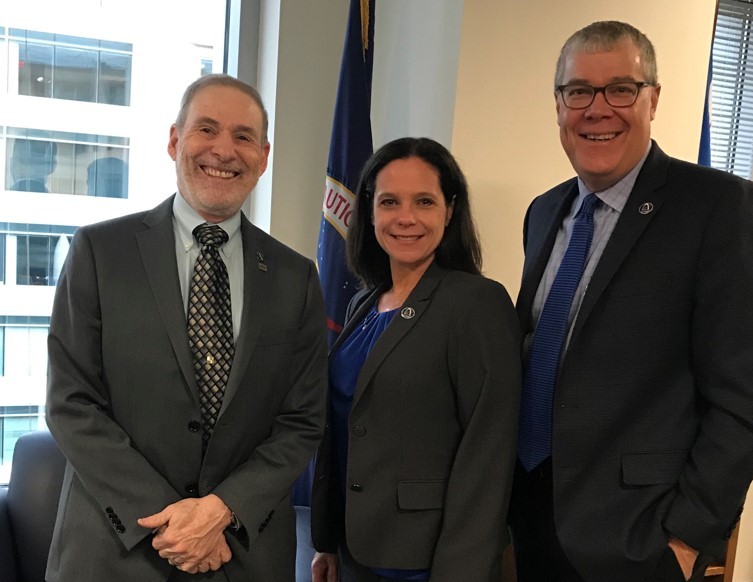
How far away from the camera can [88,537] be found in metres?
1.35

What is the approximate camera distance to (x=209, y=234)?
1491mm

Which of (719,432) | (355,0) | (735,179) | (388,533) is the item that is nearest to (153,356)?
(388,533)

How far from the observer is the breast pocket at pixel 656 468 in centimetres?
136

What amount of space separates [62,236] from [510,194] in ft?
5.99

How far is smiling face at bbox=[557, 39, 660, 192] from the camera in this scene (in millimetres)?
1437

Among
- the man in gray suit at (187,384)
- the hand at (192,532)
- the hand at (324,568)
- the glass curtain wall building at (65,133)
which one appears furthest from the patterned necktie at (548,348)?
the glass curtain wall building at (65,133)

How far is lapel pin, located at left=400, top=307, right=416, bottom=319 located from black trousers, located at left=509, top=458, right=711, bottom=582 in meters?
0.47

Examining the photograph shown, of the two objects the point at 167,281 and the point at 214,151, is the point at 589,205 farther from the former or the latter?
the point at 167,281

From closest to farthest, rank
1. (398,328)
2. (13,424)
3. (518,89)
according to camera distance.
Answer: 1. (398,328)
2. (518,89)
3. (13,424)

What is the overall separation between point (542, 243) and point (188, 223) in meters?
0.90

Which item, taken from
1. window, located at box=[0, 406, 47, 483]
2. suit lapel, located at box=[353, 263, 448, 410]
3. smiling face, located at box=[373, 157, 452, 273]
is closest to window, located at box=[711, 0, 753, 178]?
smiling face, located at box=[373, 157, 452, 273]

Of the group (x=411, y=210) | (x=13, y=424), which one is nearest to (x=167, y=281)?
(x=411, y=210)

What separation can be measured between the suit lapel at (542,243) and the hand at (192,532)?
34.8 inches

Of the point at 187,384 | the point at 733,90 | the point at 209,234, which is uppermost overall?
the point at 733,90
